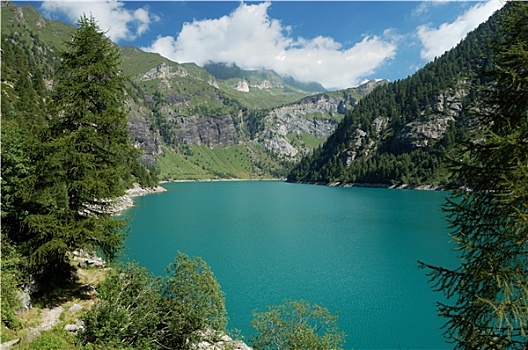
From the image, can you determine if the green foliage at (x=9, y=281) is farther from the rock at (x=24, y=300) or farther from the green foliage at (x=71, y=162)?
the green foliage at (x=71, y=162)

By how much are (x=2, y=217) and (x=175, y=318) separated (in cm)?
1082

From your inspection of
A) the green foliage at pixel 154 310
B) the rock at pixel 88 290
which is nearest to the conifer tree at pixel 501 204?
the green foliage at pixel 154 310

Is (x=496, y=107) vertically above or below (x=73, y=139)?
above

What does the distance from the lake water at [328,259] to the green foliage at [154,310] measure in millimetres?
5521

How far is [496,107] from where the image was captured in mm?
9742

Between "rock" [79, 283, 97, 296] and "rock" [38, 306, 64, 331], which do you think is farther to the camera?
"rock" [79, 283, 97, 296]

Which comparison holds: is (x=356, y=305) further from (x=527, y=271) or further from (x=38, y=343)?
(x=38, y=343)

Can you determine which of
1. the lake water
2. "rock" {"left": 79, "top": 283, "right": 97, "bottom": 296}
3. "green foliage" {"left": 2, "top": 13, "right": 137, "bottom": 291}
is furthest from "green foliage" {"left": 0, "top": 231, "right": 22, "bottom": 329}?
the lake water

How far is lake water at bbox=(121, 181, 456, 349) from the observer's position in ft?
92.3

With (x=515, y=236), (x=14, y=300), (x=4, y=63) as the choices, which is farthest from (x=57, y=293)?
(x=4, y=63)

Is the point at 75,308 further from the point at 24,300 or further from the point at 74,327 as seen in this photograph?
the point at 74,327

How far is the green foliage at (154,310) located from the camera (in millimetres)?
13727

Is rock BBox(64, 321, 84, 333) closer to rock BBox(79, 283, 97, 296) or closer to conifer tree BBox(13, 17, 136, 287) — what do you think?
conifer tree BBox(13, 17, 136, 287)

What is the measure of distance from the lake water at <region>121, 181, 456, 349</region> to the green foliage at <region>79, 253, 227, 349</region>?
5521 millimetres
